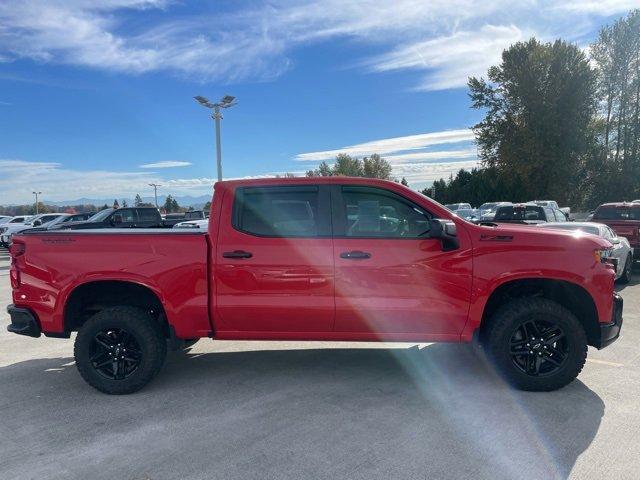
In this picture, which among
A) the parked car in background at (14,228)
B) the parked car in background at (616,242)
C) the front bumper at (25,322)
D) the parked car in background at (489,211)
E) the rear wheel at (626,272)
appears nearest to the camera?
the front bumper at (25,322)

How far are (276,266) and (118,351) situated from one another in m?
1.74

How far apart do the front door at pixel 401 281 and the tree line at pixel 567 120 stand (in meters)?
35.8

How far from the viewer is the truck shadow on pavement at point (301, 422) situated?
10.6 feet

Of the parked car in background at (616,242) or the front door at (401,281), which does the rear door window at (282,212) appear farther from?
the parked car in background at (616,242)

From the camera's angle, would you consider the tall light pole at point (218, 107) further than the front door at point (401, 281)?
Yes

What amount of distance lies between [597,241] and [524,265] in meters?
0.73

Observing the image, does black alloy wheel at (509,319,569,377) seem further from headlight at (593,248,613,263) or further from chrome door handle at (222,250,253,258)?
chrome door handle at (222,250,253,258)

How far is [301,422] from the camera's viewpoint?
384 centimetres

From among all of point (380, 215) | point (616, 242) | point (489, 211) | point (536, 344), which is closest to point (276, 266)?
point (380, 215)

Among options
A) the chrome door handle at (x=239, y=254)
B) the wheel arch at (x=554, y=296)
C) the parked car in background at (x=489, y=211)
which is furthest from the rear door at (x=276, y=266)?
the parked car in background at (x=489, y=211)

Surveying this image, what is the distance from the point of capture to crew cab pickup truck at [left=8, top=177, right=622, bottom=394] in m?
4.26

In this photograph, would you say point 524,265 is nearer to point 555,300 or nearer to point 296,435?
point 555,300

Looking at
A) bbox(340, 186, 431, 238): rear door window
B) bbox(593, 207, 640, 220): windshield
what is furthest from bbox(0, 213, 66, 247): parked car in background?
bbox(593, 207, 640, 220): windshield

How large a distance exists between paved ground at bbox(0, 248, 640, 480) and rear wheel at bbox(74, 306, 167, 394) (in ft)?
0.50
